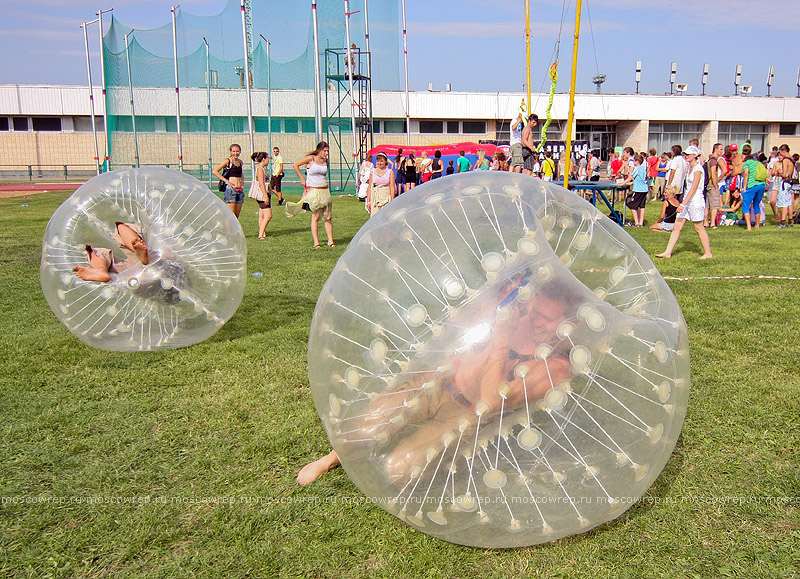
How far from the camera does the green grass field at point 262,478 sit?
104 inches

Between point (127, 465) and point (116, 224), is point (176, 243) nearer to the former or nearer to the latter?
point (116, 224)

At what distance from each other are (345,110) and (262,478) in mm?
23965

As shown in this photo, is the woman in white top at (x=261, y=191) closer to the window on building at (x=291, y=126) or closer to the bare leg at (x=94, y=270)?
the bare leg at (x=94, y=270)

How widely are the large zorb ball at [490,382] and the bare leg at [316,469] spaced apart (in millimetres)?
711

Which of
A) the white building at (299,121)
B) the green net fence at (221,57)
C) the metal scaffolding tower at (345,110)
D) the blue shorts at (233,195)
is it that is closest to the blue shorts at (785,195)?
the white building at (299,121)

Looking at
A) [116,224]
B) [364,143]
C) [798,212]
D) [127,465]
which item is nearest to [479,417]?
[127,465]

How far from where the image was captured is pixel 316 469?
10.9 ft

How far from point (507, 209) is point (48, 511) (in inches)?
101

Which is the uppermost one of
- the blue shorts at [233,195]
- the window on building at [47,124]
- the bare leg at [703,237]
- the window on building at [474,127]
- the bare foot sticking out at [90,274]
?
the window on building at [47,124]

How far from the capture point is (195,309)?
5211 millimetres

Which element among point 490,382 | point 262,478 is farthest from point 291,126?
point 490,382

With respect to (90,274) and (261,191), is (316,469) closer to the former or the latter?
(90,274)

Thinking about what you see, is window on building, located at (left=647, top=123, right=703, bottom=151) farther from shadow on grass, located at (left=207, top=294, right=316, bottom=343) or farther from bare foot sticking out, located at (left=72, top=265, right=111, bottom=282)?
bare foot sticking out, located at (left=72, top=265, right=111, bottom=282)

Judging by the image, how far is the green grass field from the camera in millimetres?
2648
